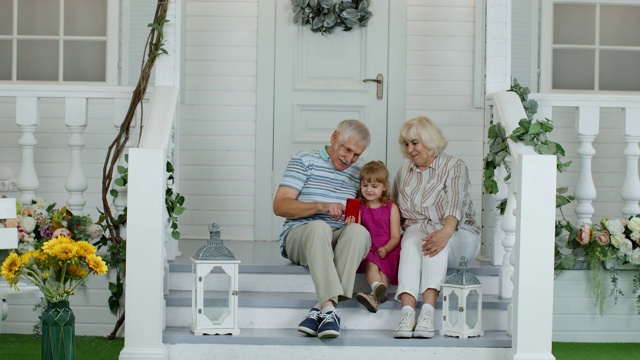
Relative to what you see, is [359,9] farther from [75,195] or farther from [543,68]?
[75,195]

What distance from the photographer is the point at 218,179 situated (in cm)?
626

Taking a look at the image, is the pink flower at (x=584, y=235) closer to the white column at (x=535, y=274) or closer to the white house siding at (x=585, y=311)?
the white house siding at (x=585, y=311)

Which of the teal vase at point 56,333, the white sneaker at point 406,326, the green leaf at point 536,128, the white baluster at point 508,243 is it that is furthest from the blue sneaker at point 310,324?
the green leaf at point 536,128

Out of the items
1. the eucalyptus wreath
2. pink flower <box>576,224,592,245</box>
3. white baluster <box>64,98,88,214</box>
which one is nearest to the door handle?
the eucalyptus wreath

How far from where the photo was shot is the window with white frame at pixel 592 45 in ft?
20.9

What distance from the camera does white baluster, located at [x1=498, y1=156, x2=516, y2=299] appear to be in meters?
4.74

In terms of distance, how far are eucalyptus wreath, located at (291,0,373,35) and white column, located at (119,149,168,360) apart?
2.15 m

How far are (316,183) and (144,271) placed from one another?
3.26 ft

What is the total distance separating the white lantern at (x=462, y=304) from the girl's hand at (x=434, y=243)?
6.0 inches

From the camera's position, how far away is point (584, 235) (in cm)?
498

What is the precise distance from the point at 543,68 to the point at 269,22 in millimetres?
1742

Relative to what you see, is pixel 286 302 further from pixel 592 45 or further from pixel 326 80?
pixel 592 45

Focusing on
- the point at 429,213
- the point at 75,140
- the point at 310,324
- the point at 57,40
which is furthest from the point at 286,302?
the point at 57,40

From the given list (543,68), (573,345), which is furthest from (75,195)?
(543,68)
